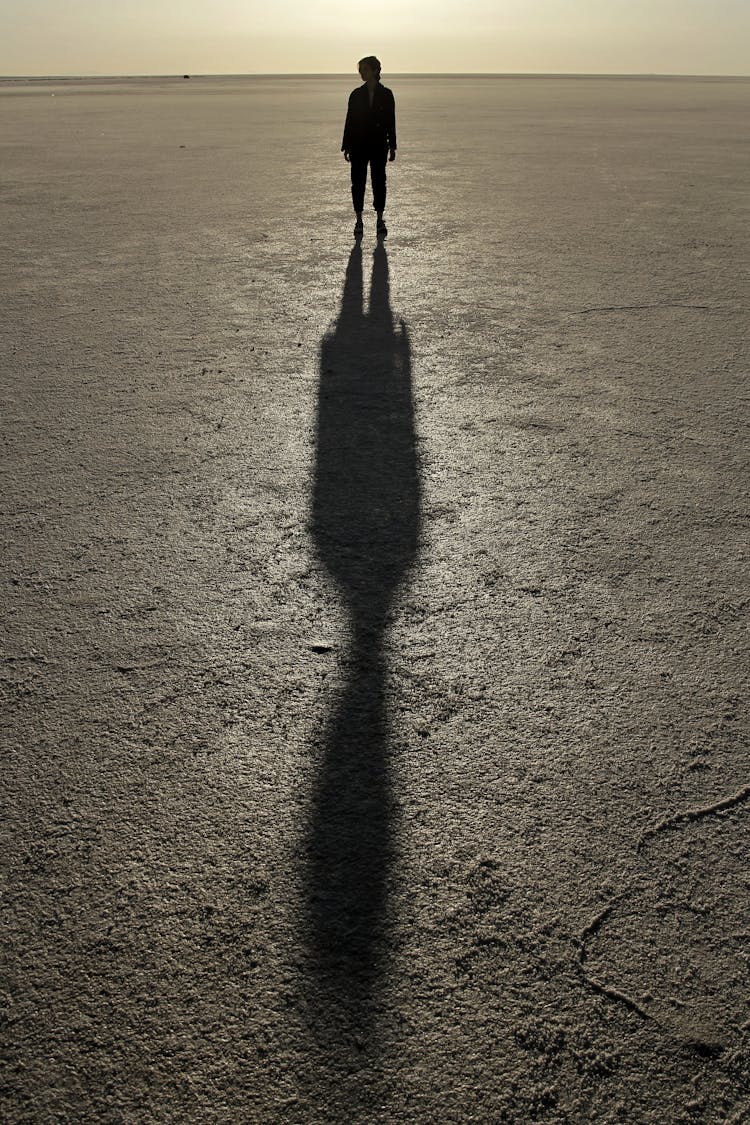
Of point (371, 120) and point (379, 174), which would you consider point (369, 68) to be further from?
point (379, 174)

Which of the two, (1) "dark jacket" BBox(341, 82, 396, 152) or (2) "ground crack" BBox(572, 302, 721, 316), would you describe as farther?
(1) "dark jacket" BBox(341, 82, 396, 152)

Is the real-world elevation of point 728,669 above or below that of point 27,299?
below

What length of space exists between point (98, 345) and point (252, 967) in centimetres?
506

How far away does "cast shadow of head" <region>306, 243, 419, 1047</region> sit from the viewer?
1.82 meters

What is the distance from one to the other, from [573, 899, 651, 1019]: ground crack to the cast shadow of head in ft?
1.44

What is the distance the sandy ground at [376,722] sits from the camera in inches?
65.4

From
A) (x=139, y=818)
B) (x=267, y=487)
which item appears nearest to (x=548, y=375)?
(x=267, y=487)

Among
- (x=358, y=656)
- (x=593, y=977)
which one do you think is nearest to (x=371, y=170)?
(x=358, y=656)

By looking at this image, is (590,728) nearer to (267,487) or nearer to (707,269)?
(267,487)

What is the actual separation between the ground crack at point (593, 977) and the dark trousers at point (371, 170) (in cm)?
810

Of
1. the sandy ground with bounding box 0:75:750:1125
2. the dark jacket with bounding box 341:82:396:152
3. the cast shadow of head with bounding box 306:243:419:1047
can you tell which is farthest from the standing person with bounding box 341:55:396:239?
the cast shadow of head with bounding box 306:243:419:1047

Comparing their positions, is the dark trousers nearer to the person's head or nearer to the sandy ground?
the person's head

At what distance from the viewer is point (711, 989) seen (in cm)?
175

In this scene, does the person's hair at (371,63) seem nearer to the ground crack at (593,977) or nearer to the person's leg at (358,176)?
the person's leg at (358,176)
